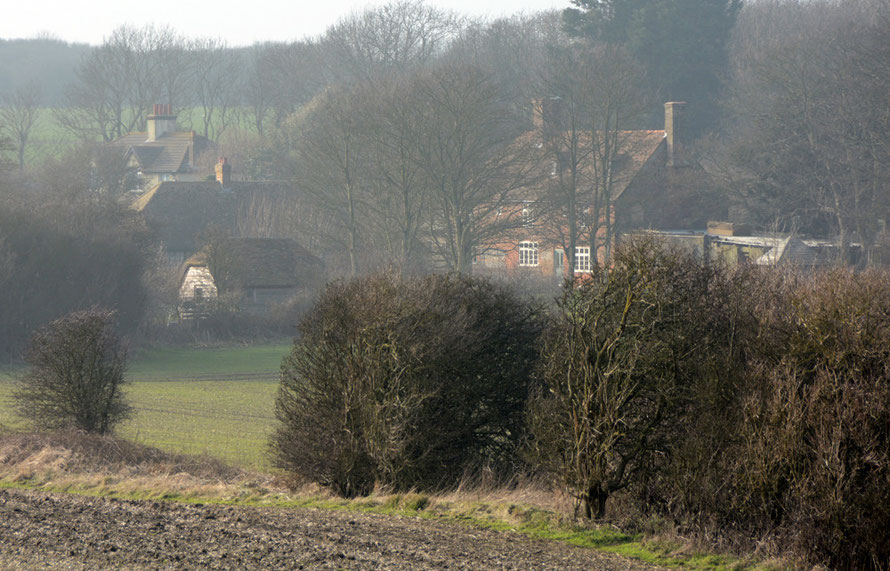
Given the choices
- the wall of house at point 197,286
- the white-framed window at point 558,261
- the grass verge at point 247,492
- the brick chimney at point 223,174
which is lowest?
the grass verge at point 247,492

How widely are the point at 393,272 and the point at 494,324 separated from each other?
1.75m

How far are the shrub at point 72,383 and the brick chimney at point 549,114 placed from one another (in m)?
33.3

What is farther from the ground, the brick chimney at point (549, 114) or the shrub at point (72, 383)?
the brick chimney at point (549, 114)

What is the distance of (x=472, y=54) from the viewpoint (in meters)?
68.4

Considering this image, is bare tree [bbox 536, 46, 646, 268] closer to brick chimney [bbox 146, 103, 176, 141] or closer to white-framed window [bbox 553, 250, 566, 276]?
white-framed window [bbox 553, 250, 566, 276]

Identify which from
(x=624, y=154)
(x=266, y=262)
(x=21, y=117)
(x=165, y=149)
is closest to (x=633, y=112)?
(x=624, y=154)

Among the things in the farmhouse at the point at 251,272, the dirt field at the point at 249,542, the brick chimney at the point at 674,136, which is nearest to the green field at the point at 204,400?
the farmhouse at the point at 251,272

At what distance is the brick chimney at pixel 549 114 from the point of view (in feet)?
161

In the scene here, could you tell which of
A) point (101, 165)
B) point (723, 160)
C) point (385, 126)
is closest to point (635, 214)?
point (723, 160)

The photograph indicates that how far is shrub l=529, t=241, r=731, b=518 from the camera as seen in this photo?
11.5 metres

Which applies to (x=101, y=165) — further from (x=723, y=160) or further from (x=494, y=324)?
(x=494, y=324)

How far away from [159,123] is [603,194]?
120 ft

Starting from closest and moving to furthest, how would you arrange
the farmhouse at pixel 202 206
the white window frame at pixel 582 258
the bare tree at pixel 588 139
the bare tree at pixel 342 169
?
the bare tree at pixel 342 169
the bare tree at pixel 588 139
the white window frame at pixel 582 258
the farmhouse at pixel 202 206

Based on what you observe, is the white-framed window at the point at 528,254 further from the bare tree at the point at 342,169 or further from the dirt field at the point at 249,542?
the dirt field at the point at 249,542
